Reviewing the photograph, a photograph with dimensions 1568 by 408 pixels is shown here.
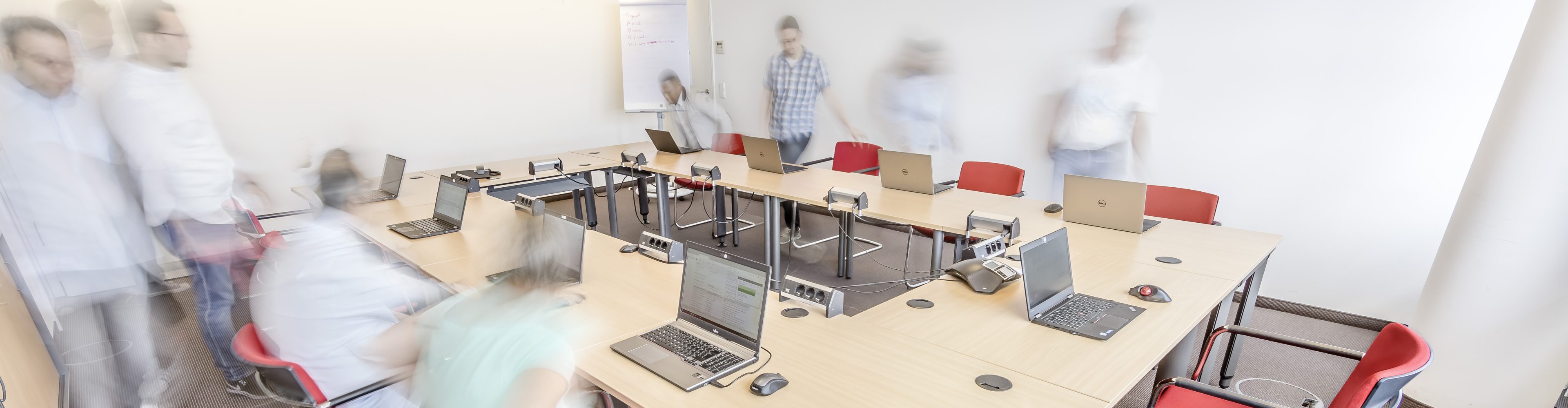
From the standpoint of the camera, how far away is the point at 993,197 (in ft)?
11.8

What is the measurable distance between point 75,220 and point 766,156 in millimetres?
3147

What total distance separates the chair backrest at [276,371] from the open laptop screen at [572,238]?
2.57 feet

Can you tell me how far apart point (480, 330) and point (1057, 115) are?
404 centimetres

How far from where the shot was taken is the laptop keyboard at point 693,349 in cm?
164

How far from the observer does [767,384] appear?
1.52 metres

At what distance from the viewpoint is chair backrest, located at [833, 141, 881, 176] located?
490 cm

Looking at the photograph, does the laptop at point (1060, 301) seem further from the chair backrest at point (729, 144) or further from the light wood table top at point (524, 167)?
the chair backrest at point (729, 144)

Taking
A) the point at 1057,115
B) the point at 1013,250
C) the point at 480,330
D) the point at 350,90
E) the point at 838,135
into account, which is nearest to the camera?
the point at 480,330

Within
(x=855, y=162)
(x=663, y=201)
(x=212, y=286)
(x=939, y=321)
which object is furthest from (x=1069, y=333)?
(x=212, y=286)

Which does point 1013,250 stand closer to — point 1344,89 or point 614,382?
point 614,382

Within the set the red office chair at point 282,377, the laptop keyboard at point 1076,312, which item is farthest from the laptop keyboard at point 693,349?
the laptop keyboard at point 1076,312

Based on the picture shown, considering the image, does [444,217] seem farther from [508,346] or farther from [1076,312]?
[1076,312]

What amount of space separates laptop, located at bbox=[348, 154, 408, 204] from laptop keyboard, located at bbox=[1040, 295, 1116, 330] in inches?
137

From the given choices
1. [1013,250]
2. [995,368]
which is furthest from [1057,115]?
[995,368]
